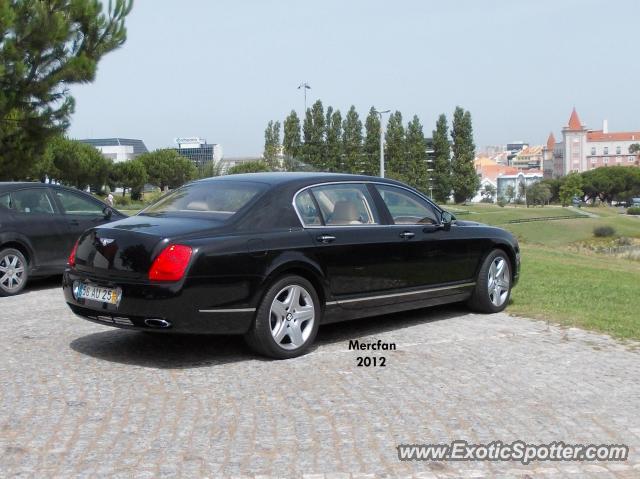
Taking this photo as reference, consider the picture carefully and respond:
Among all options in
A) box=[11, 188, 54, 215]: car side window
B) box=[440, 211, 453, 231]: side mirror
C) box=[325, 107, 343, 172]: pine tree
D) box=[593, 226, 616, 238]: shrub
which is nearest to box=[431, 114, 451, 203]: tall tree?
box=[325, 107, 343, 172]: pine tree

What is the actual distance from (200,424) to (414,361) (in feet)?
7.32

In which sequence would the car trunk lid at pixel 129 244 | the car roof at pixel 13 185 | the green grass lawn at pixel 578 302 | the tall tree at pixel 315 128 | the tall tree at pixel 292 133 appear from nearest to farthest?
the car trunk lid at pixel 129 244 < the green grass lawn at pixel 578 302 < the car roof at pixel 13 185 < the tall tree at pixel 292 133 < the tall tree at pixel 315 128

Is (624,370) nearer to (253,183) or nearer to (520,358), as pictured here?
(520,358)

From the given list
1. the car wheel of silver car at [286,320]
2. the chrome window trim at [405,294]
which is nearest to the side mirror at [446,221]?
the chrome window trim at [405,294]

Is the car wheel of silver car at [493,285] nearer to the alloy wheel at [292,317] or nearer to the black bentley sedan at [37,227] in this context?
the alloy wheel at [292,317]

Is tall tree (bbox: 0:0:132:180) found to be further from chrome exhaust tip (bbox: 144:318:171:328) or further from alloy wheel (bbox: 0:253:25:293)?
chrome exhaust tip (bbox: 144:318:171:328)

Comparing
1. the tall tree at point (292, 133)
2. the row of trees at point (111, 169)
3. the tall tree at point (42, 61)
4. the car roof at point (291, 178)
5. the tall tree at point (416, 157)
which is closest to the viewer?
the car roof at point (291, 178)

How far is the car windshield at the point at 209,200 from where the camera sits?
6.74 meters

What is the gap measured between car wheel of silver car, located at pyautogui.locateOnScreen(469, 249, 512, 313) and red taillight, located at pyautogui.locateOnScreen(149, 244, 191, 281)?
3717 mm

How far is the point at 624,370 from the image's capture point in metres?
6.30

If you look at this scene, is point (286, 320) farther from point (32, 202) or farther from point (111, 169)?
point (111, 169)

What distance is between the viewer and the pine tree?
91750 millimetres

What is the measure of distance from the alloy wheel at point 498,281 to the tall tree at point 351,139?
83.5 meters

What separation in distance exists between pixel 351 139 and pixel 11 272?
84552 mm
